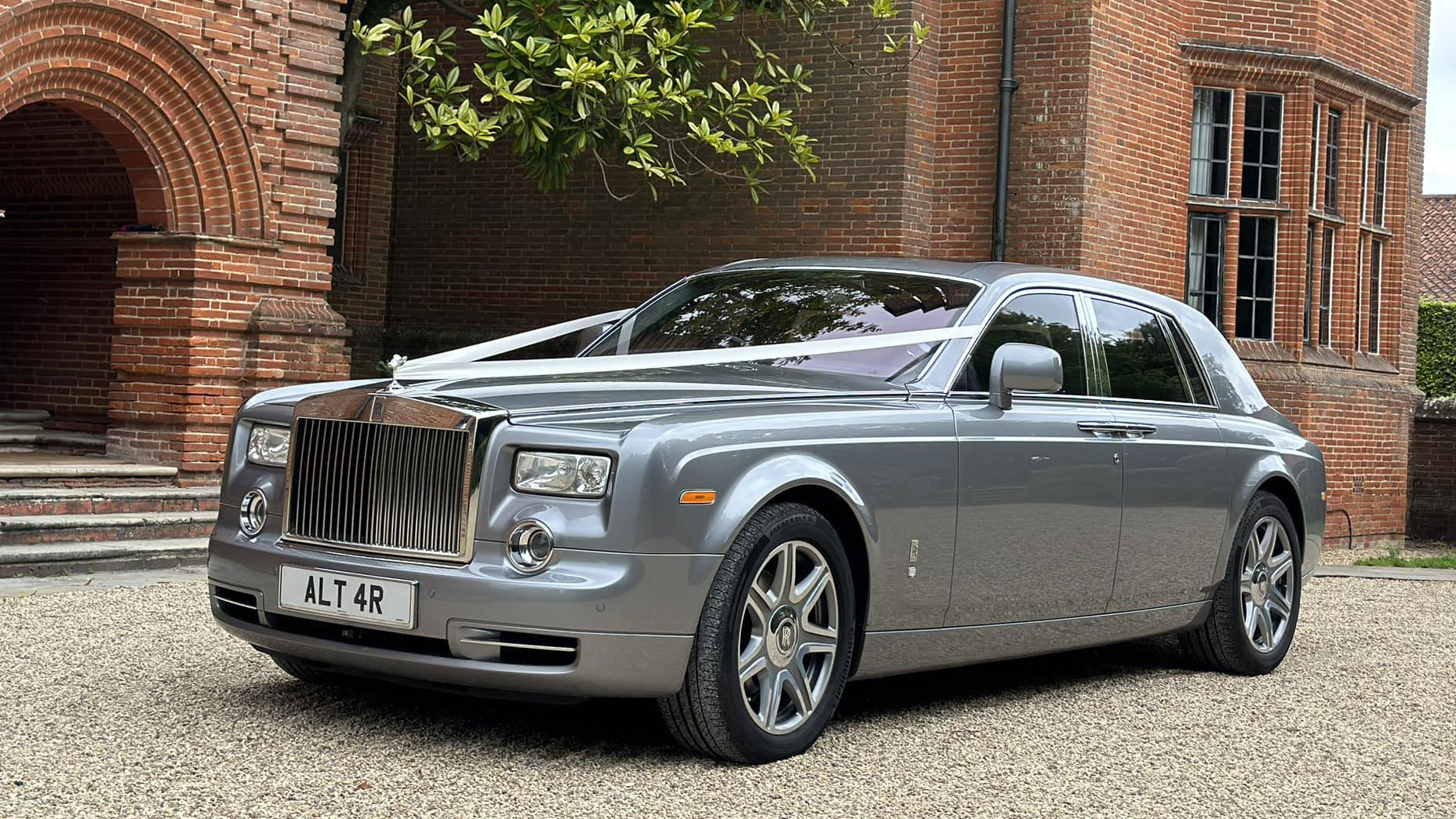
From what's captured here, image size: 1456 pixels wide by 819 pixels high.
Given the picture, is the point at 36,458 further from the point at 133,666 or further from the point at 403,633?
the point at 403,633

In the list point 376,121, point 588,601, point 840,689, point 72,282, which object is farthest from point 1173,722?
point 376,121

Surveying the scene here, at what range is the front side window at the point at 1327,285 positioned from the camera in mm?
17891

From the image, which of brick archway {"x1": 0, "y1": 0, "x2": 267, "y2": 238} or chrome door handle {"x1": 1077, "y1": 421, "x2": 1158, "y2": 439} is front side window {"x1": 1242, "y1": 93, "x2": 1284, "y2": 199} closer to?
brick archway {"x1": 0, "y1": 0, "x2": 267, "y2": 238}

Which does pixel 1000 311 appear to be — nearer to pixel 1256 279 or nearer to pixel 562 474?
pixel 562 474

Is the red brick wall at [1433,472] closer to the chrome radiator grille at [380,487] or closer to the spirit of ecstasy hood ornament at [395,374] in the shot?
the spirit of ecstasy hood ornament at [395,374]

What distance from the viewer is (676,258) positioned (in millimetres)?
16891

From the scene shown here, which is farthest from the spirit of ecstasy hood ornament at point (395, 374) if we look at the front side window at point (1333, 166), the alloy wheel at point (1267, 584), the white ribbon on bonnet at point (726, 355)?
the front side window at point (1333, 166)

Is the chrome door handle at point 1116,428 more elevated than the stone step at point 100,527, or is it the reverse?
the chrome door handle at point 1116,428

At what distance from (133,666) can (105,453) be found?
6486 mm

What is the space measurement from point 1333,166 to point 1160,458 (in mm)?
12265

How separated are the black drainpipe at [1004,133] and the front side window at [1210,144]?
90.9 inches

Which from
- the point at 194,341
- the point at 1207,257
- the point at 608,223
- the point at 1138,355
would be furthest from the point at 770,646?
the point at 1207,257

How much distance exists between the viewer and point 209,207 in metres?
11.9

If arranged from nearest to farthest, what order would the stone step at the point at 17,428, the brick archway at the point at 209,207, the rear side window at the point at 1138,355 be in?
the rear side window at the point at 1138,355 → the brick archway at the point at 209,207 → the stone step at the point at 17,428
